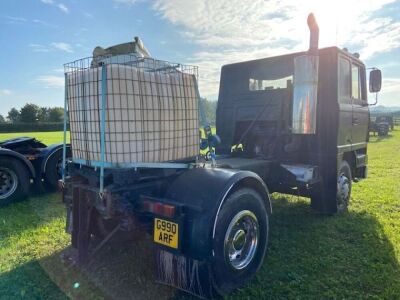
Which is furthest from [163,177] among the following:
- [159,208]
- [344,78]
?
[344,78]

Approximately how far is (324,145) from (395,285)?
2.20 meters

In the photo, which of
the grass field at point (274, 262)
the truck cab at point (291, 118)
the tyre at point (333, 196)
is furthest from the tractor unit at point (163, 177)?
the tyre at point (333, 196)

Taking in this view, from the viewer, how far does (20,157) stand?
592 cm

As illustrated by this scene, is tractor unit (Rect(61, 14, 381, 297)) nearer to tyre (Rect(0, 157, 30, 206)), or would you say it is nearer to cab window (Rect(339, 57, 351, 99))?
cab window (Rect(339, 57, 351, 99))

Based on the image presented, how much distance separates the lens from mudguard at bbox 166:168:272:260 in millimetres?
2711

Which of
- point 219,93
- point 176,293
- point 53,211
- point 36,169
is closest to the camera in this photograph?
point 176,293

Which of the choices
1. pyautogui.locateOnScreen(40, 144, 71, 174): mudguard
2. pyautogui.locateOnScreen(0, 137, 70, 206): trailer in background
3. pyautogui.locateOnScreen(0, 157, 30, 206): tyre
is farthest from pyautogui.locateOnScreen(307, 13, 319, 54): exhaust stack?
pyautogui.locateOnScreen(0, 157, 30, 206): tyre

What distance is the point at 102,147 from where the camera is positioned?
2662 millimetres

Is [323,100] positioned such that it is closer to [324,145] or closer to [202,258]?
[324,145]

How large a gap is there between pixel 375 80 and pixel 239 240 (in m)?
4.23

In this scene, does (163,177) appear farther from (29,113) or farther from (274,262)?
(29,113)

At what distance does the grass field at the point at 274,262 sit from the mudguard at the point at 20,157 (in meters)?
0.87

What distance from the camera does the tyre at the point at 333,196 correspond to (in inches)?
198

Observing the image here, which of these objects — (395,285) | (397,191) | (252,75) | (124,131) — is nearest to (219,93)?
(252,75)
